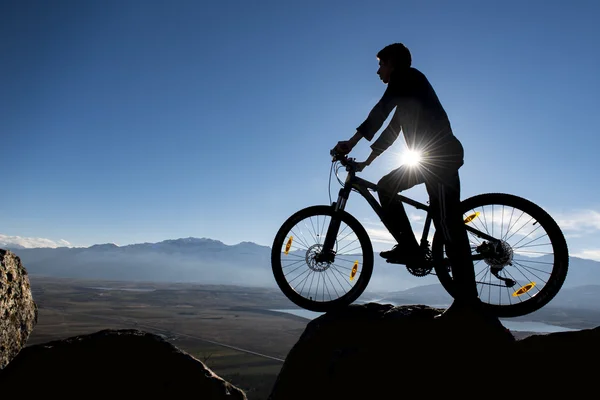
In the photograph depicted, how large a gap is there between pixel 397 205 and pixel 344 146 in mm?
1312

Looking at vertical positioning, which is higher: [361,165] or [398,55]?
[398,55]

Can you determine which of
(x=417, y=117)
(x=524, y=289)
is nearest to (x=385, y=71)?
(x=417, y=117)

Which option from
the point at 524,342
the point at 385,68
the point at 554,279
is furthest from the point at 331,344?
the point at 385,68

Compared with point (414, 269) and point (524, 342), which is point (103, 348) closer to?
point (414, 269)

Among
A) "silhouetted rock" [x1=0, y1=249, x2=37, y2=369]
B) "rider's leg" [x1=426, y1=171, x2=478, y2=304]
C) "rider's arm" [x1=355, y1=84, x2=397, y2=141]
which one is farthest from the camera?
"silhouetted rock" [x1=0, y1=249, x2=37, y2=369]

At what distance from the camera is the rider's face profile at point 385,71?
19.7ft

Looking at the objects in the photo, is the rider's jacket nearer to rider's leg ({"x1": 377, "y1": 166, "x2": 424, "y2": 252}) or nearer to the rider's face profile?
the rider's face profile

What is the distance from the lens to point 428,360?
4.80 meters

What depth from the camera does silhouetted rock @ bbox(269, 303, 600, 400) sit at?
169 inches

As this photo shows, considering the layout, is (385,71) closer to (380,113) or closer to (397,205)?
(380,113)

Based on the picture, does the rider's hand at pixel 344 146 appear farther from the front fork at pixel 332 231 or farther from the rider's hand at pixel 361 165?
the front fork at pixel 332 231

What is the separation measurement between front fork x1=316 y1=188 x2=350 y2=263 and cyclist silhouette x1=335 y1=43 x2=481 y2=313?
2.36 feet

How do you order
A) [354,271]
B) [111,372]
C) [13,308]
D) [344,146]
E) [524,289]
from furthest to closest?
[13,308]
[354,271]
[344,146]
[524,289]
[111,372]

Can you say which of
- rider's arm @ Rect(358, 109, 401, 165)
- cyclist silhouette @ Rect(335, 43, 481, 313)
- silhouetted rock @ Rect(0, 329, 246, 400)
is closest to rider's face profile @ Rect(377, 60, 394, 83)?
cyclist silhouette @ Rect(335, 43, 481, 313)
